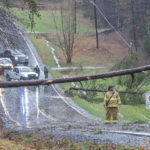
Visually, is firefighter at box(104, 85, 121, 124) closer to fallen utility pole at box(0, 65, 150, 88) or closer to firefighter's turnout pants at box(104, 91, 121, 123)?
firefighter's turnout pants at box(104, 91, 121, 123)

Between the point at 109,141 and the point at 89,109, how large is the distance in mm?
12690

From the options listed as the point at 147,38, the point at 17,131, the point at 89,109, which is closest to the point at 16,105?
the point at 89,109

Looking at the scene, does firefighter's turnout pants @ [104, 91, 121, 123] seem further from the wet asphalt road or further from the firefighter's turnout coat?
the wet asphalt road

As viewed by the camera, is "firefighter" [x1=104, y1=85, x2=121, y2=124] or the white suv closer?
"firefighter" [x1=104, y1=85, x2=121, y2=124]

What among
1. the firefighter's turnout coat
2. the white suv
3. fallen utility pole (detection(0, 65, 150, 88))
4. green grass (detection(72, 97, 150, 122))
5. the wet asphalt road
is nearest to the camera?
fallen utility pole (detection(0, 65, 150, 88))

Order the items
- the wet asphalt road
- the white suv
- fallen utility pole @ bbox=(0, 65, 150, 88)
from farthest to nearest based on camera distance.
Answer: the white suv < the wet asphalt road < fallen utility pole @ bbox=(0, 65, 150, 88)

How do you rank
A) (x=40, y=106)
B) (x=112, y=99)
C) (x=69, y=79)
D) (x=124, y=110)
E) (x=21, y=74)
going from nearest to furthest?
1. (x=69, y=79)
2. (x=112, y=99)
3. (x=40, y=106)
4. (x=124, y=110)
5. (x=21, y=74)

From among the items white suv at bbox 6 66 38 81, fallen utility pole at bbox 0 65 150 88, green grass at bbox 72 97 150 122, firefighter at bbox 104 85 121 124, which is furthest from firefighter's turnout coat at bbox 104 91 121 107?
white suv at bbox 6 66 38 81

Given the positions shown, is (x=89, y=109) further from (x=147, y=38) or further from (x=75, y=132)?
(x=147, y=38)

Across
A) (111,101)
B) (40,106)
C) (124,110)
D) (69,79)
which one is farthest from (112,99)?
(124,110)

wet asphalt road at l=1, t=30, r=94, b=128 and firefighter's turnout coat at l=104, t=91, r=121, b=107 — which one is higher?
firefighter's turnout coat at l=104, t=91, r=121, b=107

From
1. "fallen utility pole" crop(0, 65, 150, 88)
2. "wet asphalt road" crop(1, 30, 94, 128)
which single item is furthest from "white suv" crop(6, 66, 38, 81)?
"fallen utility pole" crop(0, 65, 150, 88)

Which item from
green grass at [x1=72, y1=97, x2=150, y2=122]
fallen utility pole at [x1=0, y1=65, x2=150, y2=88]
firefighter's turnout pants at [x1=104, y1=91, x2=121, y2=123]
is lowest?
green grass at [x1=72, y1=97, x2=150, y2=122]

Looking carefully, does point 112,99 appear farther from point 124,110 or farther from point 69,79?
point 124,110
